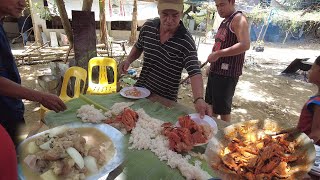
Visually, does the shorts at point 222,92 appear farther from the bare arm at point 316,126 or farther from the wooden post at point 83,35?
the wooden post at point 83,35

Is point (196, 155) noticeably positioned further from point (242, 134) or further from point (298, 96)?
point (298, 96)

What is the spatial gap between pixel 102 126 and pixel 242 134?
1.14 m

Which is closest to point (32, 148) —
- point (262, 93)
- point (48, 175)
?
point (48, 175)

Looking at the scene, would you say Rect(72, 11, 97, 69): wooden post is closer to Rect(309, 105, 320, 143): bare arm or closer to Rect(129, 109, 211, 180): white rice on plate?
Rect(129, 109, 211, 180): white rice on plate

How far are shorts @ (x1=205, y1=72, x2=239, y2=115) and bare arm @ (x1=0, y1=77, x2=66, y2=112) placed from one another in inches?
93.0

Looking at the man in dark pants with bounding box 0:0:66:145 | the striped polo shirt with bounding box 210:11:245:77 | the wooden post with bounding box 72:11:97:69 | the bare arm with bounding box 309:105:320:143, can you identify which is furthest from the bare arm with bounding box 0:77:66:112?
the wooden post with bounding box 72:11:97:69

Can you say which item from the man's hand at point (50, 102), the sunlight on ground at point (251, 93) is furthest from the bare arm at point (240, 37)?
the sunlight on ground at point (251, 93)

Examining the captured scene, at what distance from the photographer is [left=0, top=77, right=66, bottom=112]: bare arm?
1.92 m

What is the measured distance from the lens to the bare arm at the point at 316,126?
76.8 inches

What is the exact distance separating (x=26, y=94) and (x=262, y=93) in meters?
7.82

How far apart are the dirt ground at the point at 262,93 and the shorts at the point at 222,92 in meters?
1.74

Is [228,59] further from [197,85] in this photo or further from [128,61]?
[128,61]

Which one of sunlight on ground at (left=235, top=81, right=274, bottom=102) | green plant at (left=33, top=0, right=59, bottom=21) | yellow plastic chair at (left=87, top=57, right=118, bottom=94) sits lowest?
sunlight on ground at (left=235, top=81, right=274, bottom=102)

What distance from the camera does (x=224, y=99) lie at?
11.9 ft
